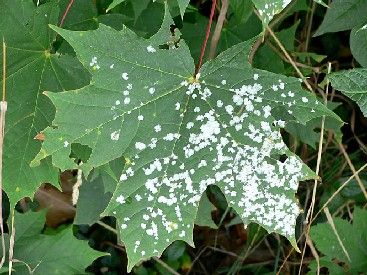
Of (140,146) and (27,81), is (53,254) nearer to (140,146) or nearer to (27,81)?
(27,81)

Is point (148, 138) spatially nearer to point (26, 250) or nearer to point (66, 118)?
point (66, 118)

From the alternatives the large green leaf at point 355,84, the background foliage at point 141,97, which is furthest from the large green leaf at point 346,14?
the large green leaf at point 355,84

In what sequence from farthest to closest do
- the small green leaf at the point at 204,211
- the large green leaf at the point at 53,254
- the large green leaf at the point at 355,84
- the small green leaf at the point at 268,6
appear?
the large green leaf at the point at 53,254
the small green leaf at the point at 204,211
the large green leaf at the point at 355,84
the small green leaf at the point at 268,6

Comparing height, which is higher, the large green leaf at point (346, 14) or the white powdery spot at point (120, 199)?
the large green leaf at point (346, 14)

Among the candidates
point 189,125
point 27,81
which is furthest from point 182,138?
point 27,81

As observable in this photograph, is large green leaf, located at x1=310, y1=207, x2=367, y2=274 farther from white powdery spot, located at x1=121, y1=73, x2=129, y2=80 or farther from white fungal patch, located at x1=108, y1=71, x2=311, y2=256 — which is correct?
white powdery spot, located at x1=121, y1=73, x2=129, y2=80

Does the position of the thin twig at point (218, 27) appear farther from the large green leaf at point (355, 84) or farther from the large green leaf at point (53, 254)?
the large green leaf at point (53, 254)

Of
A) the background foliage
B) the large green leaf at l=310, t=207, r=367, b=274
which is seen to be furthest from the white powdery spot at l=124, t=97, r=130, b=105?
the large green leaf at l=310, t=207, r=367, b=274
